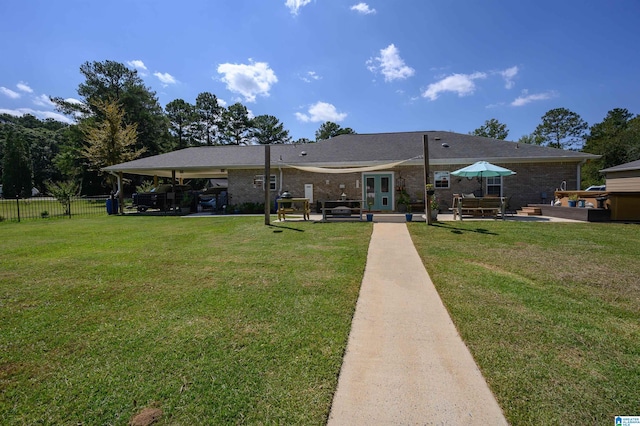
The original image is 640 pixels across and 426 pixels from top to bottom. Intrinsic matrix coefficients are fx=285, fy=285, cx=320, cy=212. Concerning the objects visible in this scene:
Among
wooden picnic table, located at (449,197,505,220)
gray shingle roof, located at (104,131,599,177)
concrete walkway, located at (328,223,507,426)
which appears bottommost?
concrete walkway, located at (328,223,507,426)

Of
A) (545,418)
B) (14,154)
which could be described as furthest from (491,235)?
(14,154)

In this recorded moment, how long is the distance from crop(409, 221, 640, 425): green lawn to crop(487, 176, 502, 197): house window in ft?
25.6

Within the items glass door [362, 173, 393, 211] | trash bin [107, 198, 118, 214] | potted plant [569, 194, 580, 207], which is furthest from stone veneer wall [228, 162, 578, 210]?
trash bin [107, 198, 118, 214]

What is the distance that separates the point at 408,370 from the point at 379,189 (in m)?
13.3

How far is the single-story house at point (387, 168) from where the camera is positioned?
13.6 meters

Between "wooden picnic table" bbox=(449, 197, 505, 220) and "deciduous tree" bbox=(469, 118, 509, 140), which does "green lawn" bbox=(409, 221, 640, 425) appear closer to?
"wooden picnic table" bbox=(449, 197, 505, 220)

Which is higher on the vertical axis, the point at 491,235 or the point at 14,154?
the point at 14,154

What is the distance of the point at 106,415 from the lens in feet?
6.01

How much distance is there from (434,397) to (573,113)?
57.1 meters

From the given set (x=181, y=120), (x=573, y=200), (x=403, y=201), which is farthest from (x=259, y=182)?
(x=181, y=120)

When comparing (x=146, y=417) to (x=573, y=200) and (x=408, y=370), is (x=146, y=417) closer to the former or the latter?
(x=408, y=370)

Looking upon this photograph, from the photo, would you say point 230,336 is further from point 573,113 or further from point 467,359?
point 573,113

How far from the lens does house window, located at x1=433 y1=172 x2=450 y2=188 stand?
1443 centimetres

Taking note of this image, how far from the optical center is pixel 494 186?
14109 mm
